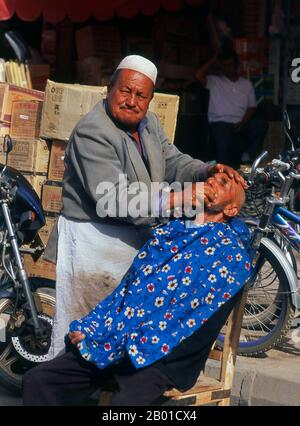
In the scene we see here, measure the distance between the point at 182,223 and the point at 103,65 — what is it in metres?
6.49

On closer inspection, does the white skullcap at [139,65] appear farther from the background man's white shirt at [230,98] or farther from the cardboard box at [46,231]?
the background man's white shirt at [230,98]

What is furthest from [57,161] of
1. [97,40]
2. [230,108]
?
[97,40]

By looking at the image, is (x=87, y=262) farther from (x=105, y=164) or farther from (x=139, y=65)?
(x=139, y=65)

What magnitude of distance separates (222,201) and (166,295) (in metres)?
0.46

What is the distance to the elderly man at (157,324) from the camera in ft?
10.6

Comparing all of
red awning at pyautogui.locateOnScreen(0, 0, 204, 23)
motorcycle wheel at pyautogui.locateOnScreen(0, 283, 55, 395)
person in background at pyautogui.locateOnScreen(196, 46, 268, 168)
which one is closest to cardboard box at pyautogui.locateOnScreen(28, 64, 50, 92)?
red awning at pyautogui.locateOnScreen(0, 0, 204, 23)

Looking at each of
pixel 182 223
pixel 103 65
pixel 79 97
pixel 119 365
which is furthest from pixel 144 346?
pixel 103 65

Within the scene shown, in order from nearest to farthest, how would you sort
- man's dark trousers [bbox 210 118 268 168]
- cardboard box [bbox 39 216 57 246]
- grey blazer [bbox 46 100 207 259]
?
grey blazer [bbox 46 100 207 259], cardboard box [bbox 39 216 57 246], man's dark trousers [bbox 210 118 268 168]

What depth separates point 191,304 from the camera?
3.29m

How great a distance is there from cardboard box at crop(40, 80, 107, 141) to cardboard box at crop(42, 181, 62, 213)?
333 millimetres

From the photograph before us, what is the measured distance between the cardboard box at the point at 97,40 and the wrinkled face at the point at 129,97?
6312mm

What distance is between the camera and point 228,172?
140 inches

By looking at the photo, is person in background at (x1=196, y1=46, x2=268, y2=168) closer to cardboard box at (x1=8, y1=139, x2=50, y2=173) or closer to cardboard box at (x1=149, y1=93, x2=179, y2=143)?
cardboard box at (x1=149, y1=93, x2=179, y2=143)

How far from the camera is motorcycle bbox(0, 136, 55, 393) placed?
463cm
